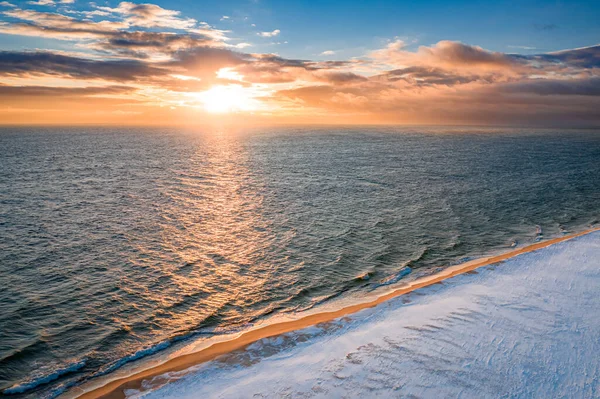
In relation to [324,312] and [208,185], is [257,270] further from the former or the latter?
[208,185]

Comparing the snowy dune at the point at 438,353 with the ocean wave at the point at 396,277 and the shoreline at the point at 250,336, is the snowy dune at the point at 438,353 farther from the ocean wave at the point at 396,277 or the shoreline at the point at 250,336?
the ocean wave at the point at 396,277

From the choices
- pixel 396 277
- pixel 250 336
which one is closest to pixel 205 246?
pixel 250 336

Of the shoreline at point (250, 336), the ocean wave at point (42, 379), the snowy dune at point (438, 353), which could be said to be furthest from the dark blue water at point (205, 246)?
the snowy dune at point (438, 353)

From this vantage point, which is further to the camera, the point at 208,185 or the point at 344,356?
the point at 208,185

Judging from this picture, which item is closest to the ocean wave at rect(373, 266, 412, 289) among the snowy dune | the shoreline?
the shoreline

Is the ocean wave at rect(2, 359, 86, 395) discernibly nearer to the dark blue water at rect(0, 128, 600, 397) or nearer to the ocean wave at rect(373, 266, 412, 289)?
the dark blue water at rect(0, 128, 600, 397)

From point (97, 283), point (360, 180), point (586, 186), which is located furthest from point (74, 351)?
point (586, 186)

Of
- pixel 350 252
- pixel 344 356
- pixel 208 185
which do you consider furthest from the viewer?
pixel 208 185

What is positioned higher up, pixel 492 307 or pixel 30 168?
pixel 30 168
